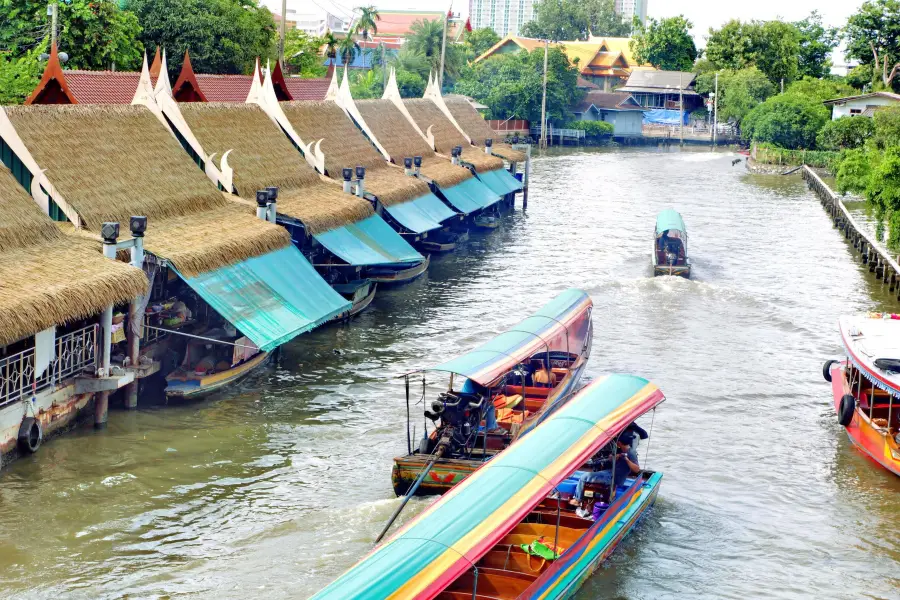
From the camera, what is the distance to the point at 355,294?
31.9 m

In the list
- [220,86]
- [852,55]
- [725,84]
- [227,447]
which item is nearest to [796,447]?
[227,447]

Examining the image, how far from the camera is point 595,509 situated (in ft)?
57.7

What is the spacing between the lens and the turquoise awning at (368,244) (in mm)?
30281

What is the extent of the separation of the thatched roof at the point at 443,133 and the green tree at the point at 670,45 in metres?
66.6

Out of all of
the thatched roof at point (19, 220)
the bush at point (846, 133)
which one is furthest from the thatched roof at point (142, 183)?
the bush at point (846, 133)

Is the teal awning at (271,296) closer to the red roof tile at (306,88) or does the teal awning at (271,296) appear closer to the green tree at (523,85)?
the red roof tile at (306,88)

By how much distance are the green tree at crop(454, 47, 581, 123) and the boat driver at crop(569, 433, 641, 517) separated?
75.7 meters

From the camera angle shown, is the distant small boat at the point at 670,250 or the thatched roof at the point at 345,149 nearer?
the thatched roof at the point at 345,149

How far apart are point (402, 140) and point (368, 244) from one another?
14649mm

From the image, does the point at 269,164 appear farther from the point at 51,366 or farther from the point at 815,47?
the point at 815,47

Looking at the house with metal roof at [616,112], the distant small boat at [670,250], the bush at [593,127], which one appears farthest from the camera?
the house with metal roof at [616,112]

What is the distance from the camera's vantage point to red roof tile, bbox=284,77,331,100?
51594 mm

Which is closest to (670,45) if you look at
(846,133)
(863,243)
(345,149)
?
(846,133)

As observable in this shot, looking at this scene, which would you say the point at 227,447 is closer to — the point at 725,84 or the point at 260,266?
the point at 260,266
